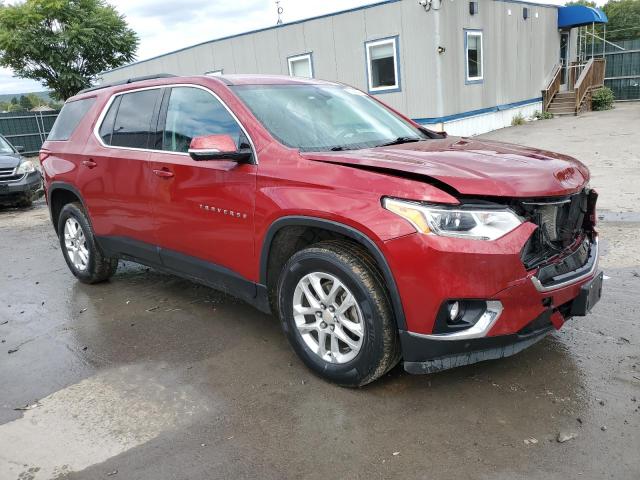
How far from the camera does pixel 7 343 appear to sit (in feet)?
14.1

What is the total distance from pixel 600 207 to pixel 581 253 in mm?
4509

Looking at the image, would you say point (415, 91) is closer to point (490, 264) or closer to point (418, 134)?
point (418, 134)

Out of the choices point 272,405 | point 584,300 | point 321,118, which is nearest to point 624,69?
point 321,118

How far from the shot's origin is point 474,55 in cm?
1606

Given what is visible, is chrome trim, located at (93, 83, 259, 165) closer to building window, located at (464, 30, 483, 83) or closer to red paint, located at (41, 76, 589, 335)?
red paint, located at (41, 76, 589, 335)

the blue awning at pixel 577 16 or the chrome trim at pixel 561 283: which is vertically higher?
the blue awning at pixel 577 16

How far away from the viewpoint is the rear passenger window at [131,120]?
4391 mm

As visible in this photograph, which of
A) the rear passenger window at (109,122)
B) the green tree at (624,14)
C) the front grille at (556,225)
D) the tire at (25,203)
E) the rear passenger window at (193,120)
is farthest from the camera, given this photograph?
the green tree at (624,14)

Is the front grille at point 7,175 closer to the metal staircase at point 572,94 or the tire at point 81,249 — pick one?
the tire at point 81,249

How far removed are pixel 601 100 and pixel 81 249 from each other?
67.3 feet

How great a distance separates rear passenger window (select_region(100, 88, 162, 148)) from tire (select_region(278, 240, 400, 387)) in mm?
1901

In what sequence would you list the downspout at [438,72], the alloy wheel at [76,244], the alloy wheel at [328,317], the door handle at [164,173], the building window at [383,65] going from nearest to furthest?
the alloy wheel at [328,317] → the door handle at [164,173] → the alloy wheel at [76,244] → the downspout at [438,72] → the building window at [383,65]

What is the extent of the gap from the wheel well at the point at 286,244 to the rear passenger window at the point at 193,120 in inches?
26.4

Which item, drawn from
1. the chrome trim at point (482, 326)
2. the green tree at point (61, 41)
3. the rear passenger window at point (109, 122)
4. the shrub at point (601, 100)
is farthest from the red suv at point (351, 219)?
the green tree at point (61, 41)
